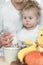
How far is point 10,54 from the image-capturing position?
0.89m

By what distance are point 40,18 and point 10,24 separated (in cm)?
15

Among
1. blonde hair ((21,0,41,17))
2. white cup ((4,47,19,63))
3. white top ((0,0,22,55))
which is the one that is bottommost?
white cup ((4,47,19,63))

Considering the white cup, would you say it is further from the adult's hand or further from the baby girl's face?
the baby girl's face

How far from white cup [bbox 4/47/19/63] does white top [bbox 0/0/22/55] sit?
0.30ft

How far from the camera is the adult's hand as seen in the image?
916 mm

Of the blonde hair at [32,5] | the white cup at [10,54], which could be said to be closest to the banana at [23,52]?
the white cup at [10,54]

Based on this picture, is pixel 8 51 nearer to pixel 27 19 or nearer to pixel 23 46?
pixel 23 46

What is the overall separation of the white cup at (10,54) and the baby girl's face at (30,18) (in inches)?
5.3

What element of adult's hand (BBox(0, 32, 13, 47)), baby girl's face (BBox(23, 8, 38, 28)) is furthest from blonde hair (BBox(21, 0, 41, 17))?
adult's hand (BBox(0, 32, 13, 47))

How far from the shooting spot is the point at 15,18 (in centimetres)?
92

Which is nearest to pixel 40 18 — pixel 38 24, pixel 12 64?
pixel 38 24

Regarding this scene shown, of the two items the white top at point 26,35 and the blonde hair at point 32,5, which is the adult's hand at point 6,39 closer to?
the white top at point 26,35

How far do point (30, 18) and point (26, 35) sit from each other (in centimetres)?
9

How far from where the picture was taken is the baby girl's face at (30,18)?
0.90 meters
